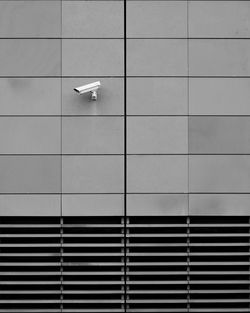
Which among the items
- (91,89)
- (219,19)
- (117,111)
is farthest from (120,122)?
(219,19)

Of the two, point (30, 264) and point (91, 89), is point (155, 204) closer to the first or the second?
point (91, 89)

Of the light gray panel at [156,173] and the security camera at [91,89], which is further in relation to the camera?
the light gray panel at [156,173]

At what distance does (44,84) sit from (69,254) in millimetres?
3112

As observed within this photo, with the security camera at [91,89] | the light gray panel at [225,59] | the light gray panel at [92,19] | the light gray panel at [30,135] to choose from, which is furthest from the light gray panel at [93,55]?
the light gray panel at [225,59]

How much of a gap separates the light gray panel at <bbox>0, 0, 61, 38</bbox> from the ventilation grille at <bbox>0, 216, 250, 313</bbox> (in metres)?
3.37

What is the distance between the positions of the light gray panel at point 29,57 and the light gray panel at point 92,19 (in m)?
0.41

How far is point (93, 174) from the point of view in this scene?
9.37 m

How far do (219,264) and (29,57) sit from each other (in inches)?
200

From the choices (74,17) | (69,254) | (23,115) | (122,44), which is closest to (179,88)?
(122,44)

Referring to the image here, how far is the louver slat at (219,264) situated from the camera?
9422mm

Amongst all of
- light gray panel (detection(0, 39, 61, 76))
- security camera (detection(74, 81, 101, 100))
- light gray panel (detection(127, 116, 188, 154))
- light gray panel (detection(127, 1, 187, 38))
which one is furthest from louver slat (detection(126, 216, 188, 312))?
light gray panel (detection(127, 1, 187, 38))

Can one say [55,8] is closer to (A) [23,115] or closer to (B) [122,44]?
(B) [122,44]

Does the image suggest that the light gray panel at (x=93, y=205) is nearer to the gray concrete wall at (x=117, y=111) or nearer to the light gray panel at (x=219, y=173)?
the gray concrete wall at (x=117, y=111)

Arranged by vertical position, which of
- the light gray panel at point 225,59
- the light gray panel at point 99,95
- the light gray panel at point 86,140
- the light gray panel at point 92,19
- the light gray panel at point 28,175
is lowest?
the light gray panel at point 28,175
